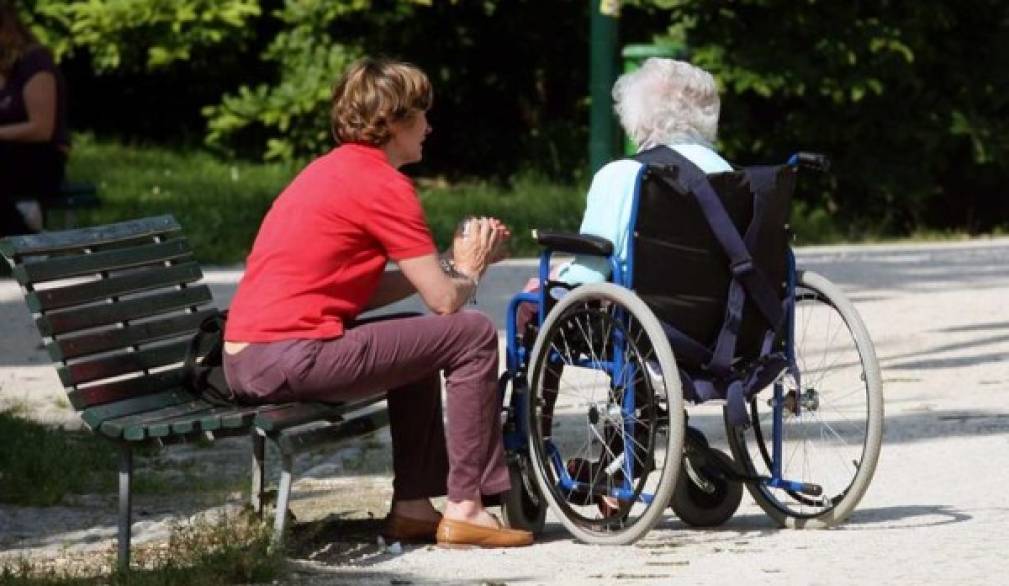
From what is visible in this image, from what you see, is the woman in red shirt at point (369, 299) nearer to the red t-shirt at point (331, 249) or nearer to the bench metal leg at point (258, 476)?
the red t-shirt at point (331, 249)

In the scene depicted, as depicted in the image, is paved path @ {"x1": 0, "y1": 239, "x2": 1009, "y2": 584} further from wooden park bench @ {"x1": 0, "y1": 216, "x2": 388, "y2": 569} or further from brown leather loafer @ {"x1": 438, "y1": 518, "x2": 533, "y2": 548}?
wooden park bench @ {"x1": 0, "y1": 216, "x2": 388, "y2": 569}

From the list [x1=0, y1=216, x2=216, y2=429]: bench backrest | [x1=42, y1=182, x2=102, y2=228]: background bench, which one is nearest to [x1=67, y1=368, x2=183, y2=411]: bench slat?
[x1=0, y1=216, x2=216, y2=429]: bench backrest

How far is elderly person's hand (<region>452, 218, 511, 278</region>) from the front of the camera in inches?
243

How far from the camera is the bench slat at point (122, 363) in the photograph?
20.1 ft

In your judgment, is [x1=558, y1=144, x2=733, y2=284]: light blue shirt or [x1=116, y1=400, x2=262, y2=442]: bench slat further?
[x1=558, y1=144, x2=733, y2=284]: light blue shirt

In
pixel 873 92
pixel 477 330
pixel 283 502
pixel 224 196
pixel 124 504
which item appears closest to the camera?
pixel 283 502

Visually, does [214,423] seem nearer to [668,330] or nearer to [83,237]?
[83,237]

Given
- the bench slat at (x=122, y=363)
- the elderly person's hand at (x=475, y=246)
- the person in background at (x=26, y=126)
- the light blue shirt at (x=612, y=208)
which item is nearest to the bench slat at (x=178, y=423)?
the bench slat at (x=122, y=363)

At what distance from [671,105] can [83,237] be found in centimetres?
157

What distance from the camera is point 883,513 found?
258 inches

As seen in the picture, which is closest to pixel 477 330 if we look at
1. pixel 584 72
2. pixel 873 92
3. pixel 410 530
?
pixel 410 530

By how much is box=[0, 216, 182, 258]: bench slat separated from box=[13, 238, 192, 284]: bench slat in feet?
0.09

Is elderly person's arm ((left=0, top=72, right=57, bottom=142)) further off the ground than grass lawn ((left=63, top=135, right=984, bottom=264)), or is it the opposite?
elderly person's arm ((left=0, top=72, right=57, bottom=142))

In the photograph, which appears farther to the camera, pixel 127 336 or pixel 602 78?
pixel 602 78
